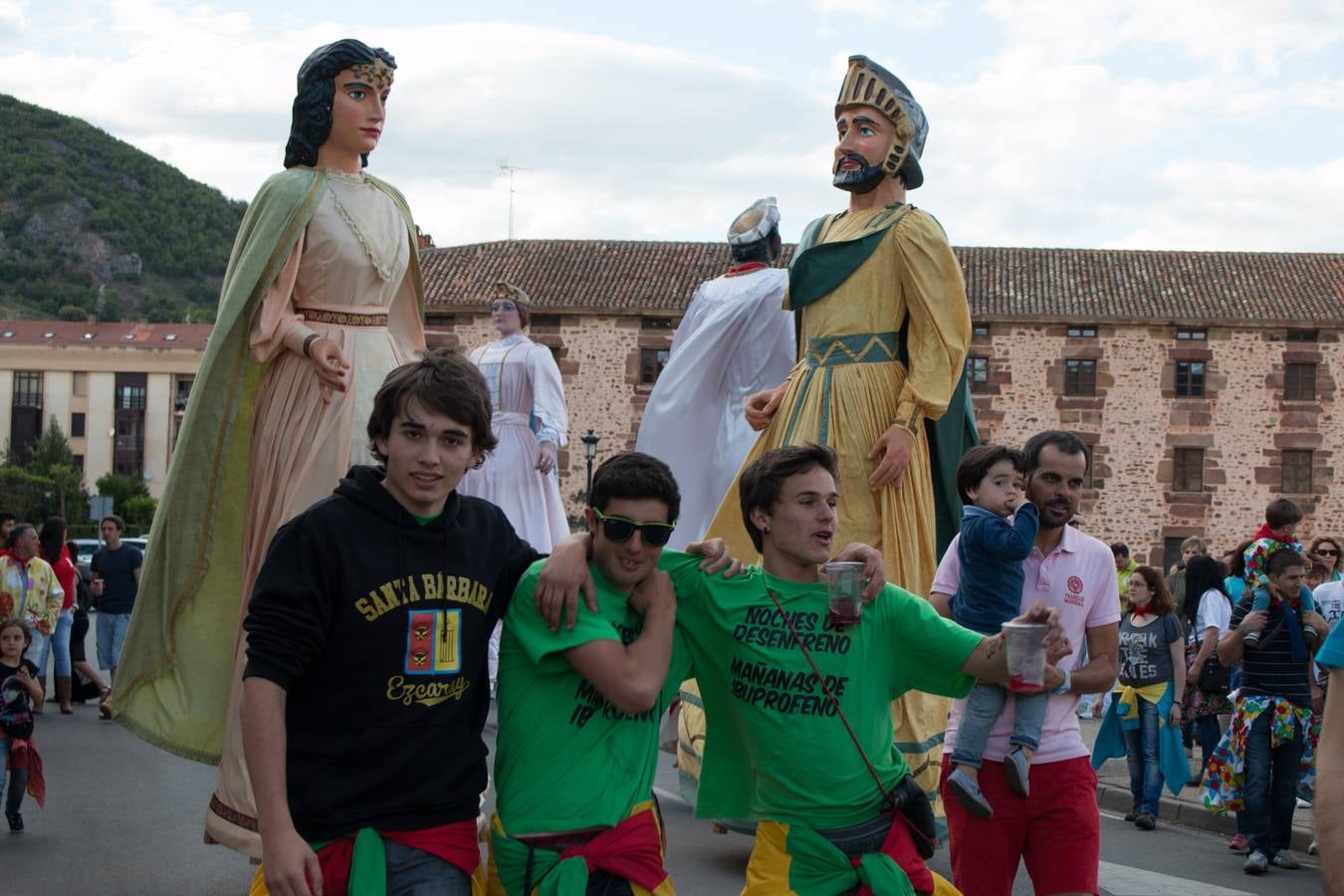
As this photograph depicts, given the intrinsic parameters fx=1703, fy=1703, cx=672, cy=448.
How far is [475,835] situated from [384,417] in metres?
0.92

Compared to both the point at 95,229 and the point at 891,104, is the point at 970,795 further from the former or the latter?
the point at 95,229

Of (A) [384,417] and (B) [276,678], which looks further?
(A) [384,417]

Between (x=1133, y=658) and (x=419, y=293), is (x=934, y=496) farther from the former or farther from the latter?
(x=1133, y=658)

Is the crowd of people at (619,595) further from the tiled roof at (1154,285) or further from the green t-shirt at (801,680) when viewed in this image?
the tiled roof at (1154,285)

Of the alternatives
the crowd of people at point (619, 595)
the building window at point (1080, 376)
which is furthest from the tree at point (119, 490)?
the crowd of people at point (619, 595)

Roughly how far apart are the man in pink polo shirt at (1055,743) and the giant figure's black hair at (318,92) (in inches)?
103

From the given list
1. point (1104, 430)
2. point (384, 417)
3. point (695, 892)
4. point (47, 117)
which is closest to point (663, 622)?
point (384, 417)

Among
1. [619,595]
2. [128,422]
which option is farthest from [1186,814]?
[128,422]

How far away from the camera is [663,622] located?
12.5ft

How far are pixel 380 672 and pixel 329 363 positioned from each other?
2209 mm

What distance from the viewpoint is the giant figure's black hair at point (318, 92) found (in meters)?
5.84

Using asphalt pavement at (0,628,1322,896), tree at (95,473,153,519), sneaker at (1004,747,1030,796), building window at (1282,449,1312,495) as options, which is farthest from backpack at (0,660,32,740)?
tree at (95,473,153,519)

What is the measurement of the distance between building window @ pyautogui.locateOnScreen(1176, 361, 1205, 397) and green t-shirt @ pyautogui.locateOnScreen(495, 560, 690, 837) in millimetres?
48056

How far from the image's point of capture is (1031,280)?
50.3m
